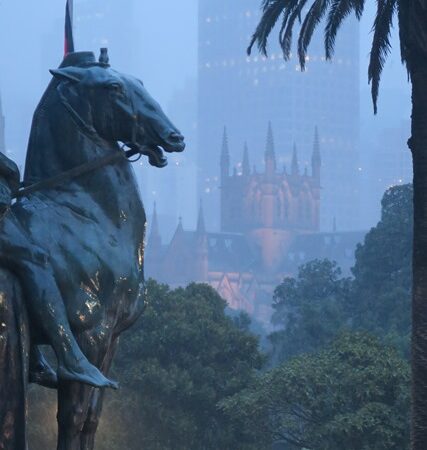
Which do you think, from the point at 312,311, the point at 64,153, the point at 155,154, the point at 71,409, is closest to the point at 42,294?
the point at 71,409

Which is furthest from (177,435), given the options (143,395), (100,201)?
(100,201)

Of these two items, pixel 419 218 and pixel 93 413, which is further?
pixel 419 218

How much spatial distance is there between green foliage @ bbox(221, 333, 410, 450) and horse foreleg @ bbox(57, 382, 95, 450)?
84.2 feet

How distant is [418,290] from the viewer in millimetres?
17141

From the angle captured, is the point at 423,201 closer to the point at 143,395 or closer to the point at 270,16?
the point at 270,16

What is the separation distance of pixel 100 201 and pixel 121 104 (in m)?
0.65

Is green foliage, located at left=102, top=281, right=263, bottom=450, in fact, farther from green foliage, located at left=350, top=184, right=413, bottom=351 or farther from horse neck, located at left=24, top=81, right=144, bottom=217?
horse neck, located at left=24, top=81, right=144, bottom=217

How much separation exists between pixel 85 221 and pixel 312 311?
2254 inches

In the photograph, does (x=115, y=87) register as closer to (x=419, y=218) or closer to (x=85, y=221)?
(x=85, y=221)

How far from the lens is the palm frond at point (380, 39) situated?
63.3 feet

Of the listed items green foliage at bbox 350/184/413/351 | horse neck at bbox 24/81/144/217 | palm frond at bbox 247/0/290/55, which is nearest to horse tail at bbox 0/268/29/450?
horse neck at bbox 24/81/144/217

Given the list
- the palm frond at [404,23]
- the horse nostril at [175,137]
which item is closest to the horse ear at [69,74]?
the horse nostril at [175,137]

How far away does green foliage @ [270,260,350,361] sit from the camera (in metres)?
63.5

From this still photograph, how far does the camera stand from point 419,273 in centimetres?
1700
